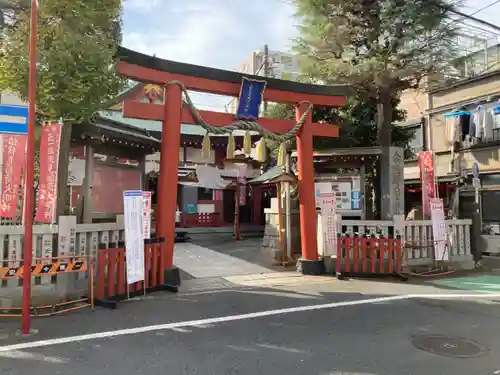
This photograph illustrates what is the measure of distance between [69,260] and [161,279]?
2.01 meters

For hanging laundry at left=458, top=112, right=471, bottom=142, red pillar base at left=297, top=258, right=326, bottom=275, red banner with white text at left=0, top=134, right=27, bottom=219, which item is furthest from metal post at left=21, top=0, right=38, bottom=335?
hanging laundry at left=458, top=112, right=471, bottom=142

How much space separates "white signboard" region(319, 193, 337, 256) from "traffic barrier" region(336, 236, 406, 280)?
473 millimetres

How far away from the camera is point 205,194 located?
20547 millimetres

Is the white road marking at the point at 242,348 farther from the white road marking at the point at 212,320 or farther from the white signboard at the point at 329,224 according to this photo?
the white signboard at the point at 329,224

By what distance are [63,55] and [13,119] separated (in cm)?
139

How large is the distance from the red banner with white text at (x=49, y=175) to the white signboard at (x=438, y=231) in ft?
30.4

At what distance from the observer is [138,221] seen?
7605 mm

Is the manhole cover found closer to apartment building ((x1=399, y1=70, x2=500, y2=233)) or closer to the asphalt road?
the asphalt road

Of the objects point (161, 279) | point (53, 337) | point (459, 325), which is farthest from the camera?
point (161, 279)

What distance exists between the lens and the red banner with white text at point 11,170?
6.99 metres

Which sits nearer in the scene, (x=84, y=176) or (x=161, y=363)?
Result: (x=161, y=363)

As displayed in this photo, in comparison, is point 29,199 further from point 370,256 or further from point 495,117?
point 495,117

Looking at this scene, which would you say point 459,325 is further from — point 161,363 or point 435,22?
point 435,22

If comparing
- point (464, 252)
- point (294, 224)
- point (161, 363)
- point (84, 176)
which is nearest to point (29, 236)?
point (161, 363)
